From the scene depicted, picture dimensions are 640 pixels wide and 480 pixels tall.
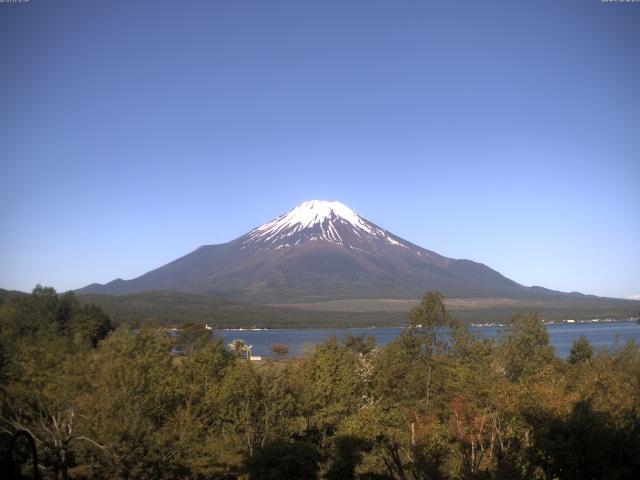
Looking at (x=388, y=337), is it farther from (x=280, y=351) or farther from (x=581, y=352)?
(x=581, y=352)

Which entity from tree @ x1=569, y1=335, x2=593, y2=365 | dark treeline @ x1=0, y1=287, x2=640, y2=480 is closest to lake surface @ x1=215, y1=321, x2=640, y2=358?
tree @ x1=569, y1=335, x2=593, y2=365

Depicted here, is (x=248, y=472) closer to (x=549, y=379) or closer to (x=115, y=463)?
(x=115, y=463)

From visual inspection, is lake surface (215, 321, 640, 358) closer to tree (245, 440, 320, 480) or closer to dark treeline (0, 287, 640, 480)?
dark treeline (0, 287, 640, 480)

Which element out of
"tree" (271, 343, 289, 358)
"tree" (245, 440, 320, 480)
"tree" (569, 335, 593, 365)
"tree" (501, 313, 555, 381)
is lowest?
"tree" (271, 343, 289, 358)

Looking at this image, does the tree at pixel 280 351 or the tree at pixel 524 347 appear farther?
the tree at pixel 280 351

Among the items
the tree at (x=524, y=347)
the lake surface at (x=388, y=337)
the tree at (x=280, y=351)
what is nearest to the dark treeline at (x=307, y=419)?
the tree at (x=524, y=347)

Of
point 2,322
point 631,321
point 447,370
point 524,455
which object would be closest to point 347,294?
point 631,321

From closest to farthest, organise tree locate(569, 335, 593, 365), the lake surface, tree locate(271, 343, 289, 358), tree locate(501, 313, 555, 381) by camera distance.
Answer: tree locate(501, 313, 555, 381) → tree locate(569, 335, 593, 365) → tree locate(271, 343, 289, 358) → the lake surface

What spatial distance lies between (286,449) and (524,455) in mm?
7480

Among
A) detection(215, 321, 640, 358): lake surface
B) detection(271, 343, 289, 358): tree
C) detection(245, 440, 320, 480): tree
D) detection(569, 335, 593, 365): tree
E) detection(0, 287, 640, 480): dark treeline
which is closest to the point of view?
detection(0, 287, 640, 480): dark treeline

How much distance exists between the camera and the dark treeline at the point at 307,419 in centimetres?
1222

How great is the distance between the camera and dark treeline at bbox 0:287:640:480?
1222 centimetres

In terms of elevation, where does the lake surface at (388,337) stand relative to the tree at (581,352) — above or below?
below

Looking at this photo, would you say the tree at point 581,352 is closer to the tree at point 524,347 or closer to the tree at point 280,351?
the tree at point 524,347
